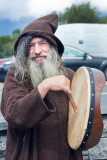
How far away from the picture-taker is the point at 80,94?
1555mm

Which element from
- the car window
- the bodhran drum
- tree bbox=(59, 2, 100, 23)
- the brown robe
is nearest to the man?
the brown robe

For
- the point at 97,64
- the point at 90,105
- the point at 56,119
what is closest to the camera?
the point at 90,105

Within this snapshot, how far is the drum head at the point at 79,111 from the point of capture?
4.54 ft

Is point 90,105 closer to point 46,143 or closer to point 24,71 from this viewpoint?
point 46,143

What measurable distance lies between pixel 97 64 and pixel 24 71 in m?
7.93

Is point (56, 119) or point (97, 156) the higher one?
point (56, 119)

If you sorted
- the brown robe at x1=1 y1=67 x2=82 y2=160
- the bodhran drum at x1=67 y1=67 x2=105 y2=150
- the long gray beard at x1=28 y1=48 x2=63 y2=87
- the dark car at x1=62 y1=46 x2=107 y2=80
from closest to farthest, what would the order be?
1. the bodhran drum at x1=67 y1=67 x2=105 y2=150
2. the brown robe at x1=1 y1=67 x2=82 y2=160
3. the long gray beard at x1=28 y1=48 x2=63 y2=87
4. the dark car at x1=62 y1=46 x2=107 y2=80

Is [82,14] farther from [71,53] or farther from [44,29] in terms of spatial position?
[44,29]

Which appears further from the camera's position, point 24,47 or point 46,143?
point 24,47

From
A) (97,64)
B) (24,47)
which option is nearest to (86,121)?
(24,47)

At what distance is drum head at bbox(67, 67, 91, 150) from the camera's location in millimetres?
1385

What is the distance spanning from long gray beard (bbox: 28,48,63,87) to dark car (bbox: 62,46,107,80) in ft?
23.4

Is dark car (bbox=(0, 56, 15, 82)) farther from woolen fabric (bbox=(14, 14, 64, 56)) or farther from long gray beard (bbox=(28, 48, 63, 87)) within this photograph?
long gray beard (bbox=(28, 48, 63, 87))

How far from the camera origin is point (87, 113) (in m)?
1.35
